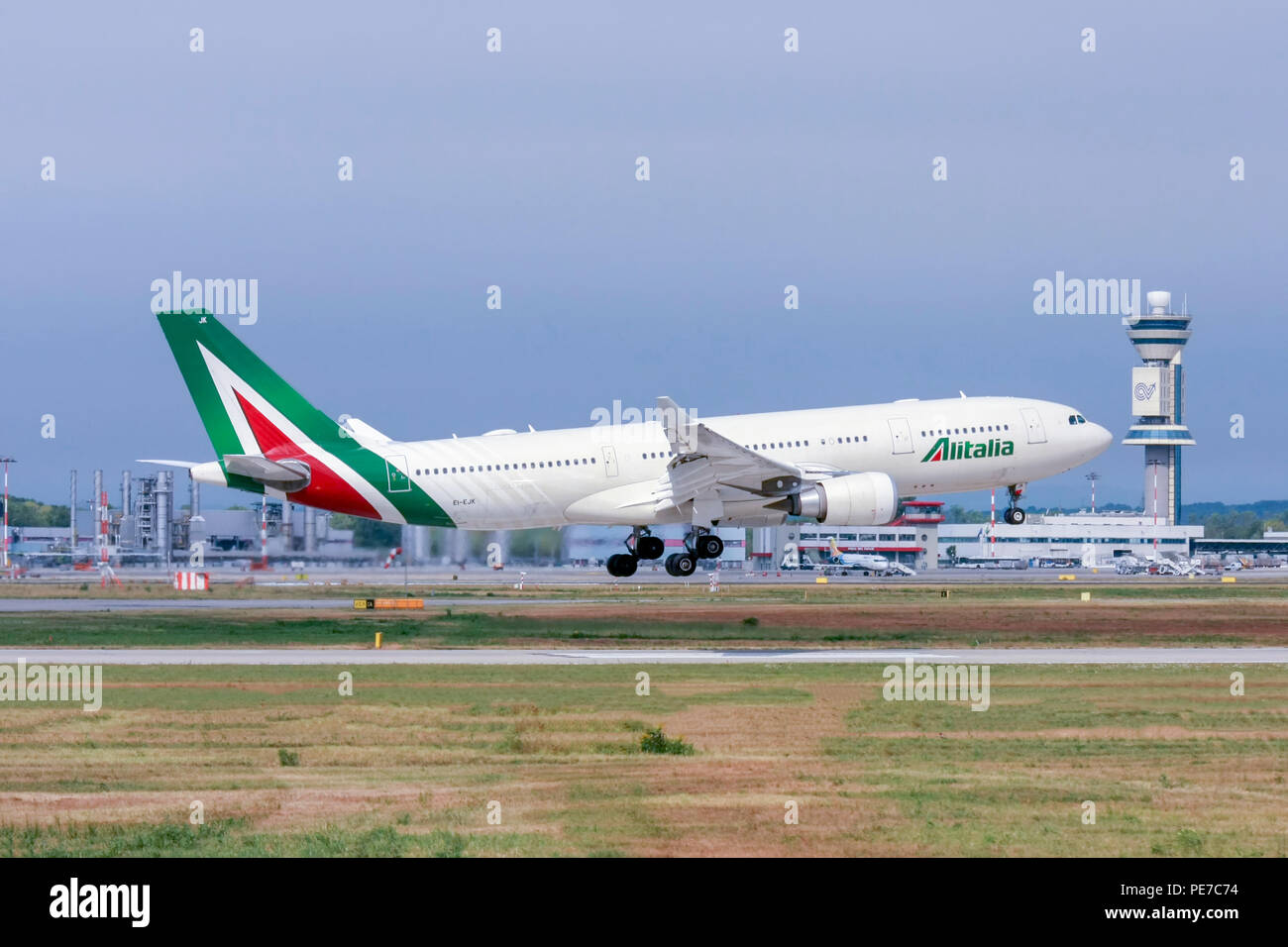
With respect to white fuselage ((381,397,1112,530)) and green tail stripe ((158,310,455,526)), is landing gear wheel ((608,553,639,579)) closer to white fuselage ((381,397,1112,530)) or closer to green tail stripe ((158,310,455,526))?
white fuselage ((381,397,1112,530))

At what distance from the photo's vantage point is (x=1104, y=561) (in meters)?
189

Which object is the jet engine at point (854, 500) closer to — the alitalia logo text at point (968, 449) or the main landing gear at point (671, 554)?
the alitalia logo text at point (968, 449)

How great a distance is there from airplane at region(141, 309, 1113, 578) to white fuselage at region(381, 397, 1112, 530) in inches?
1.8

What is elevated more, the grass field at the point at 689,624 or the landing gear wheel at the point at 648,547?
the landing gear wheel at the point at 648,547

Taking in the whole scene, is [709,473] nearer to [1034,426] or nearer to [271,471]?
[1034,426]

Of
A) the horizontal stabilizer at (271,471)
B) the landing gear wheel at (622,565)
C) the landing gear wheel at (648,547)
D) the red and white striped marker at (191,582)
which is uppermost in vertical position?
the horizontal stabilizer at (271,471)

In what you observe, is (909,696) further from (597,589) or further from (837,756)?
(597,589)

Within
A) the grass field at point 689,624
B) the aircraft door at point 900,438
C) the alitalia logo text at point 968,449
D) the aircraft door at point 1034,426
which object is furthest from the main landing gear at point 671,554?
the aircraft door at point 1034,426

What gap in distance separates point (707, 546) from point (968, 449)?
926cm

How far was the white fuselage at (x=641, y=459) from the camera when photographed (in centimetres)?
5184

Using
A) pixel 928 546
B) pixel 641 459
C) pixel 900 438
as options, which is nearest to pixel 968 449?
pixel 900 438

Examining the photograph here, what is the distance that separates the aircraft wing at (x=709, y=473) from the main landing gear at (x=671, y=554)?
3.11 feet

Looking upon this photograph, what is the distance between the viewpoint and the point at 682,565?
171 feet

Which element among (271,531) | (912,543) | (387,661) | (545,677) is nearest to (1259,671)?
(545,677)
